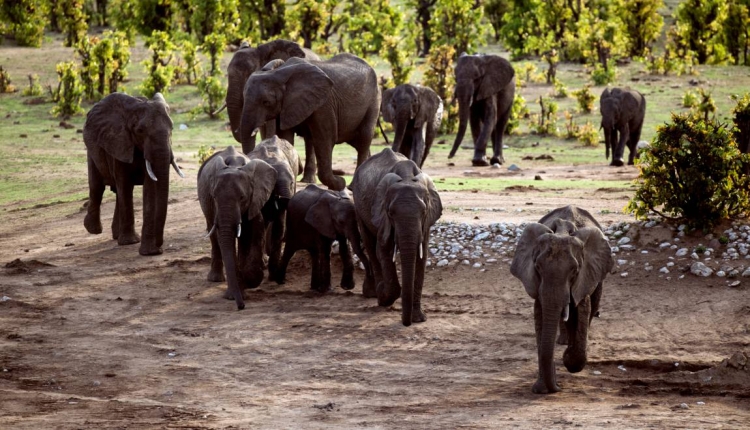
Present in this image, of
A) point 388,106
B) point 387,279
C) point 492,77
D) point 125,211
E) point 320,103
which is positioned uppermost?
point 320,103

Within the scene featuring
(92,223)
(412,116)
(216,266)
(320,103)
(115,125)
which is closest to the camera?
(216,266)

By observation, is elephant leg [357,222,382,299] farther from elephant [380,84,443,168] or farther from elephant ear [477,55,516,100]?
elephant ear [477,55,516,100]

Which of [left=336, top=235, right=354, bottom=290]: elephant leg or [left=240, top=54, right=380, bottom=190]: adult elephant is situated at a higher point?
[left=240, top=54, right=380, bottom=190]: adult elephant

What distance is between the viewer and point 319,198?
1245 centimetres

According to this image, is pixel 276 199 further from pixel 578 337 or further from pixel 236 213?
pixel 578 337

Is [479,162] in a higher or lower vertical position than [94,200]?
lower

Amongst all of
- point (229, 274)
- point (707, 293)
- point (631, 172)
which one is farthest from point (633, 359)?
point (631, 172)

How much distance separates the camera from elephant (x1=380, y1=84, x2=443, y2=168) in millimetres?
18500

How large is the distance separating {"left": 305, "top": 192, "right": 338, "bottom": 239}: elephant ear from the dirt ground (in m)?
0.67

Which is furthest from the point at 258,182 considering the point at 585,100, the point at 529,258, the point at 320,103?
the point at 585,100

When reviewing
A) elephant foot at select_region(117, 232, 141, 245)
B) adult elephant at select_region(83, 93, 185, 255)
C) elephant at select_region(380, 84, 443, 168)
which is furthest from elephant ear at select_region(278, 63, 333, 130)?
elephant at select_region(380, 84, 443, 168)

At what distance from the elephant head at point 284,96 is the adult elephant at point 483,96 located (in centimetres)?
748

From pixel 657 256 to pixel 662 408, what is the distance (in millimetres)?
4294

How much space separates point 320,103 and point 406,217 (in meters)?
5.33
